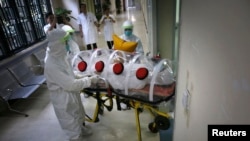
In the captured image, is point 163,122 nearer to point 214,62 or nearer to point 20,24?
point 214,62

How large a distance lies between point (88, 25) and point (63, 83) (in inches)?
130

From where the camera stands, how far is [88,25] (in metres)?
4.77

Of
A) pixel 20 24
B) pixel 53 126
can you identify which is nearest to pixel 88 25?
pixel 20 24

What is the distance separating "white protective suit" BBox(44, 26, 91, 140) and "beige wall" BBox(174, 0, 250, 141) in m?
1.12

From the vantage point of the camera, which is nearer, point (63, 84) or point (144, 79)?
point (144, 79)

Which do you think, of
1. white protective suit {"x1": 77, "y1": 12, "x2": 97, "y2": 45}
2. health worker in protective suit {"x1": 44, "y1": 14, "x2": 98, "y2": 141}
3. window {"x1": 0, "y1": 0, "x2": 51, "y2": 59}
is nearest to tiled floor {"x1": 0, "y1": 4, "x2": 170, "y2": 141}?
health worker in protective suit {"x1": 44, "y1": 14, "x2": 98, "y2": 141}

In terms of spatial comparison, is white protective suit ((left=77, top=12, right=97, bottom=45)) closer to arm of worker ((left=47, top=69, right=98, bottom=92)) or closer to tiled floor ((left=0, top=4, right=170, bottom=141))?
tiled floor ((left=0, top=4, right=170, bottom=141))

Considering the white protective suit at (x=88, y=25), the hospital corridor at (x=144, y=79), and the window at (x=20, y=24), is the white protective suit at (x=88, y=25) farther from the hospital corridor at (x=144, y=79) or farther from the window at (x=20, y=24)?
the window at (x=20, y=24)

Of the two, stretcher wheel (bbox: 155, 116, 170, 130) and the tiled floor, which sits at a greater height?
stretcher wheel (bbox: 155, 116, 170, 130)

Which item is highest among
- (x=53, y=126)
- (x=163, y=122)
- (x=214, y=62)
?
(x=214, y=62)

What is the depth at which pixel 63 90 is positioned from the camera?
6.27 feet

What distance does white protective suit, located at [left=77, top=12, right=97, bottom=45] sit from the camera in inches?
185

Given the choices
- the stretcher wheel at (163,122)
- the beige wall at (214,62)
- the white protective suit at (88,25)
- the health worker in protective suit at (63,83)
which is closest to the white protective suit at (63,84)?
the health worker in protective suit at (63,83)

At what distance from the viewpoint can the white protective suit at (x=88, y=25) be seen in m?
4.71
